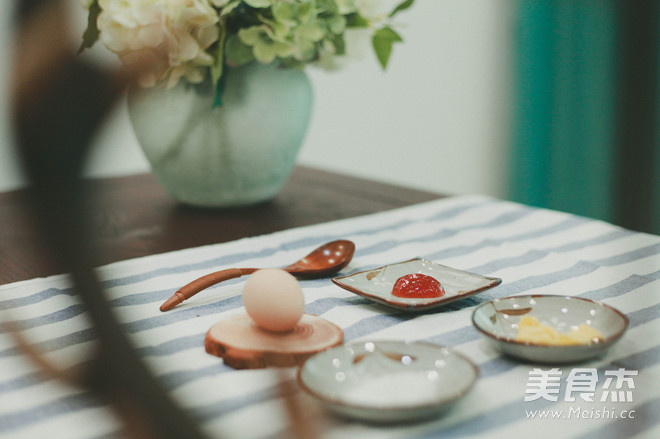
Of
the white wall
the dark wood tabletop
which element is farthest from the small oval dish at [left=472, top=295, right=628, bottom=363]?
the white wall

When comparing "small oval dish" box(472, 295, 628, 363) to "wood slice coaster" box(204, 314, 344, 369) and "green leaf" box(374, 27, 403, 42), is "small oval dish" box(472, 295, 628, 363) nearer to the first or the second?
"wood slice coaster" box(204, 314, 344, 369)

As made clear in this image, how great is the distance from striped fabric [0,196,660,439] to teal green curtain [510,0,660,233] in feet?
3.22

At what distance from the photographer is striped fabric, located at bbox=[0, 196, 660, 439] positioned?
35 centimetres

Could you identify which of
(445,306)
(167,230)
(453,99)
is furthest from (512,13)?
(445,306)

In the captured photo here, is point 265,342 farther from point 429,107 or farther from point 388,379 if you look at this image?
point 429,107

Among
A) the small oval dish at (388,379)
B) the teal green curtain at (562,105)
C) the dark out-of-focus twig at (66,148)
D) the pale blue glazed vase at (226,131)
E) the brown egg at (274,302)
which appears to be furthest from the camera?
the teal green curtain at (562,105)

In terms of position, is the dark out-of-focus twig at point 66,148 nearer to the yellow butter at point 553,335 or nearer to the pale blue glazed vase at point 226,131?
the yellow butter at point 553,335

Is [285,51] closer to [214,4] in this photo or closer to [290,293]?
[214,4]

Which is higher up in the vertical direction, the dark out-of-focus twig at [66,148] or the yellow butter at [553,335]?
the dark out-of-focus twig at [66,148]

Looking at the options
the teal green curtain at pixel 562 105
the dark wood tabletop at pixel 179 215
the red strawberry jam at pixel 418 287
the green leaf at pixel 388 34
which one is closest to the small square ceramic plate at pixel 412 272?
the red strawberry jam at pixel 418 287

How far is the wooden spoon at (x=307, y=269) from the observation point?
56cm

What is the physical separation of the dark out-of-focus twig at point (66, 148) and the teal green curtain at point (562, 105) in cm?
169

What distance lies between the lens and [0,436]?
36 cm

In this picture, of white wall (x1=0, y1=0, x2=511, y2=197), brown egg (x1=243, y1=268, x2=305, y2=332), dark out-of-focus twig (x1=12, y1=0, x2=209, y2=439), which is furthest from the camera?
white wall (x1=0, y1=0, x2=511, y2=197)
